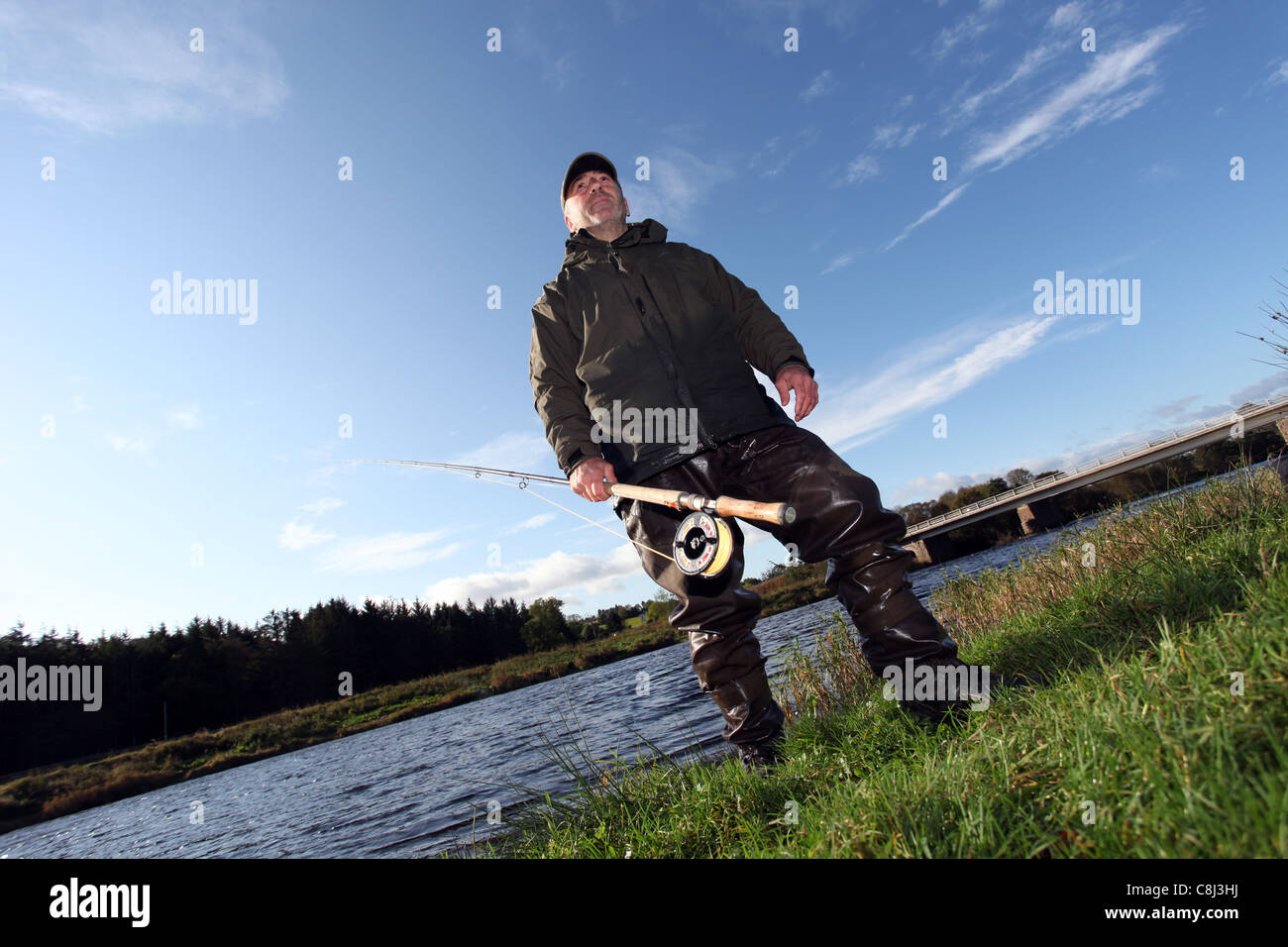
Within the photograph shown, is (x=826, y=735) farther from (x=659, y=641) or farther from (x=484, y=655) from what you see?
(x=484, y=655)

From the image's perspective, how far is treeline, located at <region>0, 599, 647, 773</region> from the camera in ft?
181

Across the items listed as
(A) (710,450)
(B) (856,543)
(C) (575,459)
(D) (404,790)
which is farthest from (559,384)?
(D) (404,790)

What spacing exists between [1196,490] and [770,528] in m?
5.24

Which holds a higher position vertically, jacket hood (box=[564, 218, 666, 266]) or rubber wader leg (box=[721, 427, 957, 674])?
jacket hood (box=[564, 218, 666, 266])

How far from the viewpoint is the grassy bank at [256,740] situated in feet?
105

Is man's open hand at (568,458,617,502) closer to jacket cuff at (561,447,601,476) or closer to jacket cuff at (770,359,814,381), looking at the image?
jacket cuff at (561,447,601,476)

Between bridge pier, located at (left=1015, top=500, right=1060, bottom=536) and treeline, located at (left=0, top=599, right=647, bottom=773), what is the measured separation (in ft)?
166

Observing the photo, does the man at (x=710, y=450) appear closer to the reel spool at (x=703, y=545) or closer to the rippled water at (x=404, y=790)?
the reel spool at (x=703, y=545)

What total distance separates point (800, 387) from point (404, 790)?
41.4ft

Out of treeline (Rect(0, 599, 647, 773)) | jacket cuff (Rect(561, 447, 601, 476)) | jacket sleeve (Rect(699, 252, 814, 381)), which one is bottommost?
treeline (Rect(0, 599, 647, 773))

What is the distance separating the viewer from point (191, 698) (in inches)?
2391

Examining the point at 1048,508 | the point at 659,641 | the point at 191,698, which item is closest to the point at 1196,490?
the point at 659,641

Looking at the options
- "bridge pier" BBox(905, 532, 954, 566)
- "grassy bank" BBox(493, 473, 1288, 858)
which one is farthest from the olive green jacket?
"bridge pier" BBox(905, 532, 954, 566)
